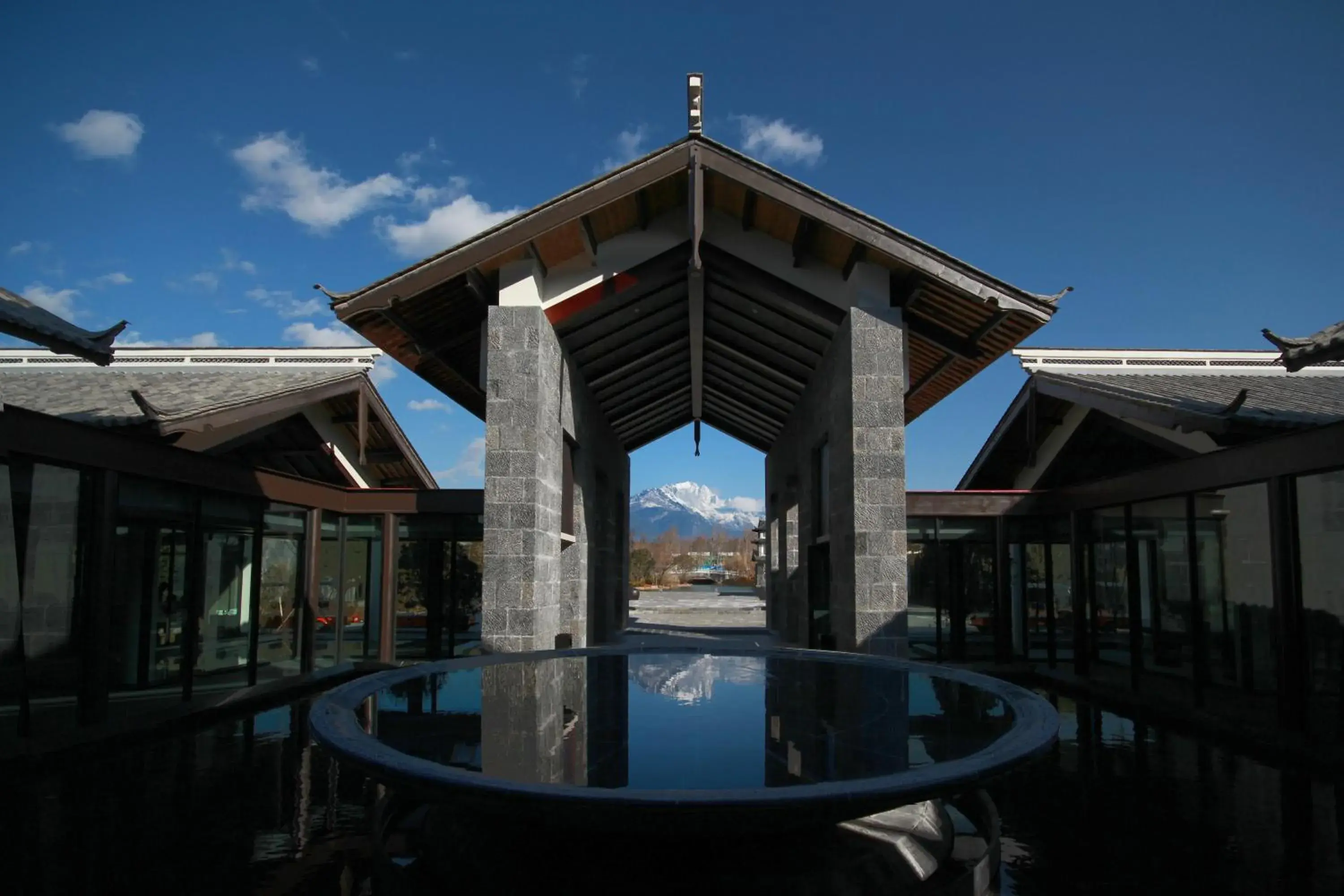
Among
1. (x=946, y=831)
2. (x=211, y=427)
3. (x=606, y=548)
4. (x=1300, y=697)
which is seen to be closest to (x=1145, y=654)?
(x=1300, y=697)

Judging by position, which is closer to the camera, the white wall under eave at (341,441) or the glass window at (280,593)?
the glass window at (280,593)

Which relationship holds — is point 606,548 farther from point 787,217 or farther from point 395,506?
point 787,217

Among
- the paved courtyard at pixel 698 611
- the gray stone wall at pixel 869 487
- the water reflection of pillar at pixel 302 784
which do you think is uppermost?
the gray stone wall at pixel 869 487

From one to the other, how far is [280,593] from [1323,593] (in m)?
14.4

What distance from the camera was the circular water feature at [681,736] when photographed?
12.9 feet

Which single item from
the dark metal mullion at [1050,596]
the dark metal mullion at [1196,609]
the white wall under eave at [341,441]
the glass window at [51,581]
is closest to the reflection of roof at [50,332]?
the glass window at [51,581]

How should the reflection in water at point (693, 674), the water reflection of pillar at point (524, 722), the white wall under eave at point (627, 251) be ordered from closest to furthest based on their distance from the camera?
the water reflection of pillar at point (524, 722) → the reflection in water at point (693, 674) → the white wall under eave at point (627, 251)

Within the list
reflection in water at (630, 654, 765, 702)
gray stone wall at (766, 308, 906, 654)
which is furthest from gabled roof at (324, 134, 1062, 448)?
reflection in water at (630, 654, 765, 702)

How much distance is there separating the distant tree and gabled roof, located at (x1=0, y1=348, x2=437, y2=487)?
36.3 m

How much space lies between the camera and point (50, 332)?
25.7 feet

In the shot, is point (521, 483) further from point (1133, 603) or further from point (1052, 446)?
point (1052, 446)

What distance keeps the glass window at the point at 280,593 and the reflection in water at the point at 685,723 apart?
6.92 meters

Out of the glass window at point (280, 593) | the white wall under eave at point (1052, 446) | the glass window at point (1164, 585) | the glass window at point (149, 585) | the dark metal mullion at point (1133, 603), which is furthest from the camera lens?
the white wall under eave at point (1052, 446)

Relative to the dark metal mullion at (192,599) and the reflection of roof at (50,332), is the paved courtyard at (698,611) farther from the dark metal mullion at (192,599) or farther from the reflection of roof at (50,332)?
the reflection of roof at (50,332)
